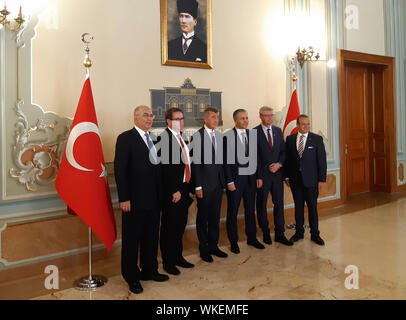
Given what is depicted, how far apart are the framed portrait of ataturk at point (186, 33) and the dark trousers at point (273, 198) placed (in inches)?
64.9

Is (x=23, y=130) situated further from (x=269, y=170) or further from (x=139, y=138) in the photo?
(x=269, y=170)

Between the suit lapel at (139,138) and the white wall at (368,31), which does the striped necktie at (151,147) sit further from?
the white wall at (368,31)

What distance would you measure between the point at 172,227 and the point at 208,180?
0.59 meters

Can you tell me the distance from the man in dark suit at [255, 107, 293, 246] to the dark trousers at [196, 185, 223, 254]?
0.64 meters

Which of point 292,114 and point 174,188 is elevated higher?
point 292,114

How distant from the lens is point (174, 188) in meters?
3.30

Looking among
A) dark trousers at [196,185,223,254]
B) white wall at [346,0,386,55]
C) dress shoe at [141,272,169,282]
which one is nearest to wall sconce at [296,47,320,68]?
white wall at [346,0,386,55]

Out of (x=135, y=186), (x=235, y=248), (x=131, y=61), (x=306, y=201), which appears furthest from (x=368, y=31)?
(x=135, y=186)

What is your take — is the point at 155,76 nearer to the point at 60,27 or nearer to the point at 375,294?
the point at 60,27

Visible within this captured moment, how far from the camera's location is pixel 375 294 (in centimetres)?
279

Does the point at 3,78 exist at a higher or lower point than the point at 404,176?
higher
